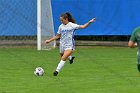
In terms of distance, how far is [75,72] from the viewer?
17.0 metres

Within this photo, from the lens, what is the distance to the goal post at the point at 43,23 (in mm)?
25938

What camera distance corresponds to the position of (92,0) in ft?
90.0

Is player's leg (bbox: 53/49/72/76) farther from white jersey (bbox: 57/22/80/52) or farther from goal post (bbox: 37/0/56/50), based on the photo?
goal post (bbox: 37/0/56/50)

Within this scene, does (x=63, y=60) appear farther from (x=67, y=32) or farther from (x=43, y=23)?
(x=43, y=23)

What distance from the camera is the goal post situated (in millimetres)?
25938

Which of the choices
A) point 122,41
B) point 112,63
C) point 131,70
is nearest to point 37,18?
point 122,41

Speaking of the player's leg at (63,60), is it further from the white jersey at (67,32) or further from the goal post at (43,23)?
the goal post at (43,23)

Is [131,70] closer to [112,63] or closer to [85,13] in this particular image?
[112,63]

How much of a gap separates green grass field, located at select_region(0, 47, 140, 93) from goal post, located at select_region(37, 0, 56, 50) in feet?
1.92

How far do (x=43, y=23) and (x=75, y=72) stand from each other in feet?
30.2

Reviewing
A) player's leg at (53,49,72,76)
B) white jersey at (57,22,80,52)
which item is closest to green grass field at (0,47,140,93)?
player's leg at (53,49,72,76)

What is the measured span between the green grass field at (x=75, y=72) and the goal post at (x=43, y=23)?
587mm

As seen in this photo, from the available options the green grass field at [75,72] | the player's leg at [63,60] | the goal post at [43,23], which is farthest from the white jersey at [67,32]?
the goal post at [43,23]

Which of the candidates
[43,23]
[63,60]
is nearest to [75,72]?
[63,60]
